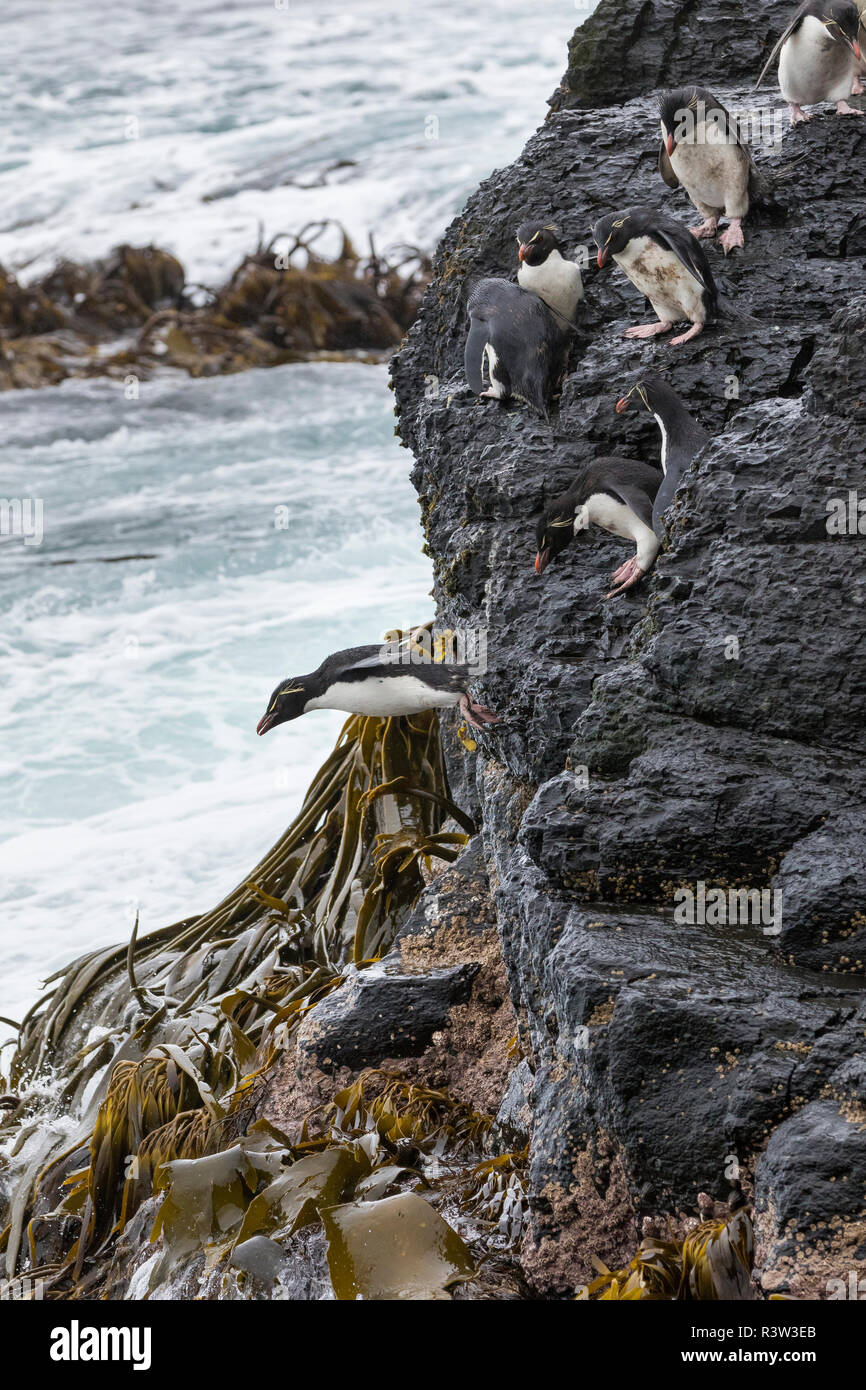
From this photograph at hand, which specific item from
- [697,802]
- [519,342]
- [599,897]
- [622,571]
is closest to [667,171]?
[519,342]

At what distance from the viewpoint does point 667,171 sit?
3.32m

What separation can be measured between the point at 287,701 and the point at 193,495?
21.0 feet

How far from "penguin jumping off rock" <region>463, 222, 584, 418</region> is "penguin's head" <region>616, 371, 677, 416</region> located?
1.04 ft

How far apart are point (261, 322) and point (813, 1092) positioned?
10817 mm

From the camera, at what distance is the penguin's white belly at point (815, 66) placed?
325 cm

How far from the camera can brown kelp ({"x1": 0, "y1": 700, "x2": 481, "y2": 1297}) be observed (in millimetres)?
2834

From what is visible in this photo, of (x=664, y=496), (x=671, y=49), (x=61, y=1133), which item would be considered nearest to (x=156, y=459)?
(x=671, y=49)

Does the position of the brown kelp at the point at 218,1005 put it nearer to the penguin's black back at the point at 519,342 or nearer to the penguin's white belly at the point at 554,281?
the penguin's black back at the point at 519,342

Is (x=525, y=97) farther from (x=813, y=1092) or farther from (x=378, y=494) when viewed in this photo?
(x=813, y=1092)

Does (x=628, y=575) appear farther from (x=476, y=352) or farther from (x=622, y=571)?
(x=476, y=352)

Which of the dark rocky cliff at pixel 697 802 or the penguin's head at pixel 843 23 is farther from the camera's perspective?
the penguin's head at pixel 843 23

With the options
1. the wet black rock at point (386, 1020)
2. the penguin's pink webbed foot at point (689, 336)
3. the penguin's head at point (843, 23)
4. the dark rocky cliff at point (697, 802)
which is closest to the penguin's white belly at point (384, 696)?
the dark rocky cliff at point (697, 802)

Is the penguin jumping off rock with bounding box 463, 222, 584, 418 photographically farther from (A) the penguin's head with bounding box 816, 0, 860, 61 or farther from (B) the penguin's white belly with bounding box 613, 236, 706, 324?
(A) the penguin's head with bounding box 816, 0, 860, 61

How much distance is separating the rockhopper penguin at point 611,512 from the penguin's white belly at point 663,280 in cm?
44
